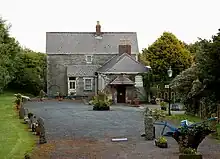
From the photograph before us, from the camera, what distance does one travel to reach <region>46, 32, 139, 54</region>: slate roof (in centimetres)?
5984

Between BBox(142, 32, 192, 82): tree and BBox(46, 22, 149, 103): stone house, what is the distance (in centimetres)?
257

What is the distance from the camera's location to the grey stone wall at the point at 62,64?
5978 centimetres

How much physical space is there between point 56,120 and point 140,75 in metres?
24.4

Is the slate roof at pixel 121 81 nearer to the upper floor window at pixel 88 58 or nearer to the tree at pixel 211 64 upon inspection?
the upper floor window at pixel 88 58

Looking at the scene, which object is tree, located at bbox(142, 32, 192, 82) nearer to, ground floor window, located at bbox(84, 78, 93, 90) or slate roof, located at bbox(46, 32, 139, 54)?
slate roof, located at bbox(46, 32, 139, 54)

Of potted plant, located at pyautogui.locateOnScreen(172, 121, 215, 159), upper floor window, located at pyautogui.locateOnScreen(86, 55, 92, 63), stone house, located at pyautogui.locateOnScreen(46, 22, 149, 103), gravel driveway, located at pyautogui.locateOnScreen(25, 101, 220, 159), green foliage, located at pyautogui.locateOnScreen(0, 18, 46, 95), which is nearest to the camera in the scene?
potted plant, located at pyautogui.locateOnScreen(172, 121, 215, 159)

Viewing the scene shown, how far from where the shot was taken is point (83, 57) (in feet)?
196

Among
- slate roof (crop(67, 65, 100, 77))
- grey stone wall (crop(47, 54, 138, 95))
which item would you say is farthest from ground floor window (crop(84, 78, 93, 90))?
grey stone wall (crop(47, 54, 138, 95))

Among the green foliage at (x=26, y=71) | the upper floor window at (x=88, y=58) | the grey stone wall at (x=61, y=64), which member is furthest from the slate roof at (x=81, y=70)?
the green foliage at (x=26, y=71)

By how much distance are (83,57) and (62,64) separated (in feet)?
9.66

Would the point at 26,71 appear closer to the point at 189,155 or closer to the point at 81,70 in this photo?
the point at 81,70

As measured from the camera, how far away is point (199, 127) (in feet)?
52.3

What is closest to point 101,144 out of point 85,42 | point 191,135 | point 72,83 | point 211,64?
point 191,135

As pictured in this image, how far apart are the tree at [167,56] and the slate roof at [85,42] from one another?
150 inches
